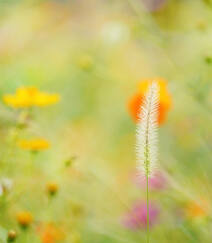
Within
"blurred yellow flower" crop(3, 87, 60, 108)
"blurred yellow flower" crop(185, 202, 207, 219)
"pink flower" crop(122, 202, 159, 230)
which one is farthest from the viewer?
"pink flower" crop(122, 202, 159, 230)

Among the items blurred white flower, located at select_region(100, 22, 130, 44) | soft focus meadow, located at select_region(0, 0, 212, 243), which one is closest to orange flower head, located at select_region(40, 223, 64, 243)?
soft focus meadow, located at select_region(0, 0, 212, 243)

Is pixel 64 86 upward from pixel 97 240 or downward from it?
upward

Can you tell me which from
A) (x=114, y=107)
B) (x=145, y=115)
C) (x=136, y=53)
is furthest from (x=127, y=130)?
(x=145, y=115)

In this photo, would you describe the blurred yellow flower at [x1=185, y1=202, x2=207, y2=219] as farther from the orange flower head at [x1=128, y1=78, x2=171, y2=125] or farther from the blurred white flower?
the blurred white flower

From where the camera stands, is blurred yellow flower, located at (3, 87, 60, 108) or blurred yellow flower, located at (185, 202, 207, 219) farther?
blurred yellow flower, located at (185, 202, 207, 219)

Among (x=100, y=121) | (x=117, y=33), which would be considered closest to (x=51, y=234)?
(x=117, y=33)

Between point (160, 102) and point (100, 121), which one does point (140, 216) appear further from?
point (100, 121)

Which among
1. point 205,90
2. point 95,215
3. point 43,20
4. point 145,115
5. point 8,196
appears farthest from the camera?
point 43,20

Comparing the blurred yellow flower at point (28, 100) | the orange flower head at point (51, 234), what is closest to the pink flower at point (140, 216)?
the orange flower head at point (51, 234)

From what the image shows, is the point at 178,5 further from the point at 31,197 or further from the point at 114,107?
the point at 31,197
